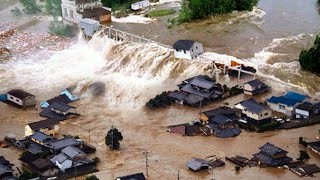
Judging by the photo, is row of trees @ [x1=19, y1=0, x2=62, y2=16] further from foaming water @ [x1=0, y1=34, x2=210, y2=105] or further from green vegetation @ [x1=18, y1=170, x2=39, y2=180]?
green vegetation @ [x1=18, y1=170, x2=39, y2=180]

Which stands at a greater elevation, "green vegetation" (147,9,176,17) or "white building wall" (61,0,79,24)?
"white building wall" (61,0,79,24)

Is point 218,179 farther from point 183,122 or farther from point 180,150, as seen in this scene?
point 183,122

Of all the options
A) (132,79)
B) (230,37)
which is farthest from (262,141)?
(230,37)

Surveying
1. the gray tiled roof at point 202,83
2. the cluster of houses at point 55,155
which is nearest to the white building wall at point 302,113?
the gray tiled roof at point 202,83

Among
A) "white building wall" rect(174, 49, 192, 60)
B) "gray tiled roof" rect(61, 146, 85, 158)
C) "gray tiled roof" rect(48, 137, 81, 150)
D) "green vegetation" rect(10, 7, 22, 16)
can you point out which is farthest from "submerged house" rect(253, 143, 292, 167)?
"green vegetation" rect(10, 7, 22, 16)

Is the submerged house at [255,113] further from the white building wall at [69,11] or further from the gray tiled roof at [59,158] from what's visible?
the white building wall at [69,11]

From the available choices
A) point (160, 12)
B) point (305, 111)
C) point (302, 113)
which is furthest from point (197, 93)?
point (160, 12)

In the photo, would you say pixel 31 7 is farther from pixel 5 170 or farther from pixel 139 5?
pixel 5 170
